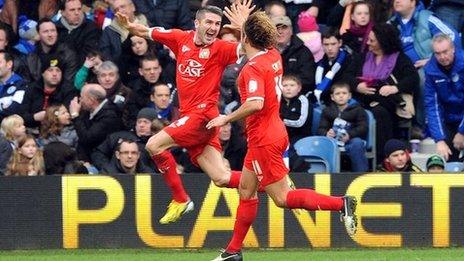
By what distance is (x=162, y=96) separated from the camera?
16828 millimetres

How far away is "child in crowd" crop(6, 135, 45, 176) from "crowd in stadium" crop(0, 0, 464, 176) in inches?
0.4

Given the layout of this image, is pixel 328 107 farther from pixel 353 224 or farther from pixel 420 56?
pixel 353 224

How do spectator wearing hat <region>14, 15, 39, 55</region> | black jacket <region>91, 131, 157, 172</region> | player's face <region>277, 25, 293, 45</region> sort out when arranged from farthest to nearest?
spectator wearing hat <region>14, 15, 39, 55</region> < player's face <region>277, 25, 293, 45</region> < black jacket <region>91, 131, 157, 172</region>

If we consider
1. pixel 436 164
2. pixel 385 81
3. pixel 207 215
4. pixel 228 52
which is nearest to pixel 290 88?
pixel 385 81

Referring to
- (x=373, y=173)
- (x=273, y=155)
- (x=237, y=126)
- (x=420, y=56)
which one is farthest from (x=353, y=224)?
(x=420, y=56)

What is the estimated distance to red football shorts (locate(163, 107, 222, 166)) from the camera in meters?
14.1

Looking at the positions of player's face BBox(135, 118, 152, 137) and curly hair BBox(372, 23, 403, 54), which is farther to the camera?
curly hair BBox(372, 23, 403, 54)

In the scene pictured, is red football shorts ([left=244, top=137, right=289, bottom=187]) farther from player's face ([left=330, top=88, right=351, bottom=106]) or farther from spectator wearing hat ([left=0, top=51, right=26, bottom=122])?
spectator wearing hat ([left=0, top=51, right=26, bottom=122])

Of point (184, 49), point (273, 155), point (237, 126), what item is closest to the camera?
point (273, 155)

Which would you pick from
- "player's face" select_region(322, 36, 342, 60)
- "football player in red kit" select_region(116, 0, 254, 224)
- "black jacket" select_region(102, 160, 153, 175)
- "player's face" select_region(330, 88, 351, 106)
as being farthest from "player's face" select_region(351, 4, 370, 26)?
"football player in red kit" select_region(116, 0, 254, 224)

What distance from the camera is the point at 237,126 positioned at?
16547 mm

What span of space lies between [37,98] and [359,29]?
3.83 metres

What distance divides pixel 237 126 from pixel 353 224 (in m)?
3.62


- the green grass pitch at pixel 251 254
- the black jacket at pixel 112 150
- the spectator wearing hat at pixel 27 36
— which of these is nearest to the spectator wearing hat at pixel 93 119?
the black jacket at pixel 112 150
